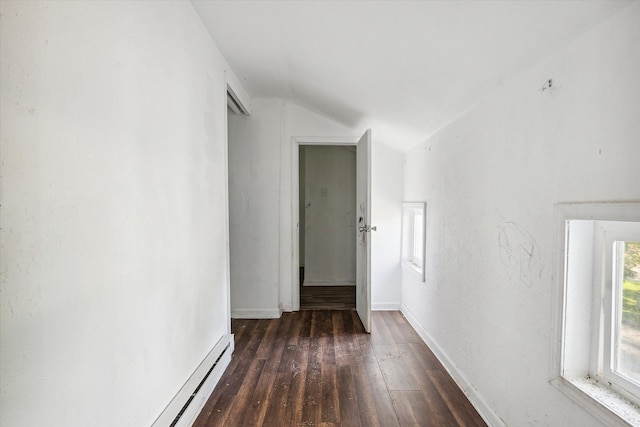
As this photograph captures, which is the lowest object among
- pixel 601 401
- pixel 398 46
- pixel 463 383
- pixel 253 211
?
pixel 463 383

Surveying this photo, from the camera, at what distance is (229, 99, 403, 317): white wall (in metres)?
3.53

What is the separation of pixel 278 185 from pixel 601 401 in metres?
2.95

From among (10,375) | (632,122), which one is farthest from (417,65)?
Answer: (10,375)

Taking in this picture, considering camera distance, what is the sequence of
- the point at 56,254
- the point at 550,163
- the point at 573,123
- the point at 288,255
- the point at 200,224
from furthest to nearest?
1. the point at 288,255
2. the point at 200,224
3. the point at 550,163
4. the point at 573,123
5. the point at 56,254

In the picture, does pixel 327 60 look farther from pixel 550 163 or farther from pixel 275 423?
pixel 275 423

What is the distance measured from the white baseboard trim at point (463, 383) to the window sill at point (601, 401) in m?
0.57

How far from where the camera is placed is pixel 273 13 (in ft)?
5.90

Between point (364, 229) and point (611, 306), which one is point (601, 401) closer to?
point (611, 306)

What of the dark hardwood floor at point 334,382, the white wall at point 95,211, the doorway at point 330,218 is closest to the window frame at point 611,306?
the dark hardwood floor at point 334,382

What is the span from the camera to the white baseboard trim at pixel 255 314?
3496 millimetres

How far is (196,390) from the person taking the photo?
1868 millimetres

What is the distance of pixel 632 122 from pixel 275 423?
77.2 inches

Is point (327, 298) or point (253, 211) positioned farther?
point (327, 298)

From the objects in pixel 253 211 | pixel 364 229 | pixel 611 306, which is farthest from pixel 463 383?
pixel 253 211
